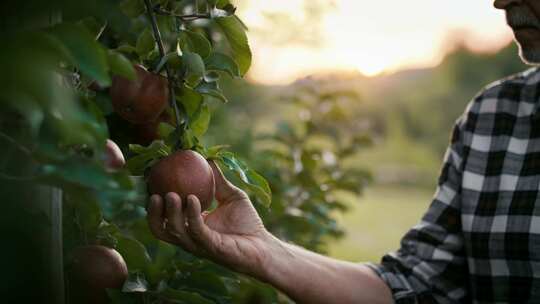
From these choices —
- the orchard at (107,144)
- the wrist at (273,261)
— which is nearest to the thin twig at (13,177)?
the orchard at (107,144)

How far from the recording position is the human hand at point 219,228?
0.90m

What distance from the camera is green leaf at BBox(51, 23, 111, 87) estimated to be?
55 centimetres

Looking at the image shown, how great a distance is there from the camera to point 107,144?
81 centimetres

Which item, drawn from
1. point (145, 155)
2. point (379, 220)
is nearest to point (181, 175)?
point (145, 155)

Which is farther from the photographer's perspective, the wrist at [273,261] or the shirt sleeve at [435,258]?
the shirt sleeve at [435,258]

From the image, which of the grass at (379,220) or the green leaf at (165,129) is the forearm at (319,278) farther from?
the grass at (379,220)

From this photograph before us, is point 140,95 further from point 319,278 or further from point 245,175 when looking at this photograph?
point 319,278

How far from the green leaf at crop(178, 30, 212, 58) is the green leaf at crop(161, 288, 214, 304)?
295mm

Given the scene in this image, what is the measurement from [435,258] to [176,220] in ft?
2.63

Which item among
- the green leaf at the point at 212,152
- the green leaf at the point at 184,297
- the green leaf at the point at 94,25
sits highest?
the green leaf at the point at 94,25

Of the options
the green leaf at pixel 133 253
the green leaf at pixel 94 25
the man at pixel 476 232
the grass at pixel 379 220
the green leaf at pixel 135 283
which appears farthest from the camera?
the grass at pixel 379 220

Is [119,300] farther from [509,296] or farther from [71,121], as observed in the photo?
[509,296]

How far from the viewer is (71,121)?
0.49 meters

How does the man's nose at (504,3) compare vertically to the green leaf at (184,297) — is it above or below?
above
